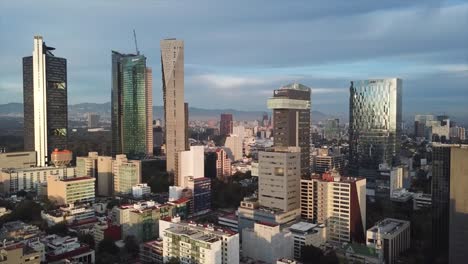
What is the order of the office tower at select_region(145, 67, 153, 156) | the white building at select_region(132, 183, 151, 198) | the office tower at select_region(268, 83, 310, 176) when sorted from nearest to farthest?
the white building at select_region(132, 183, 151, 198) < the office tower at select_region(268, 83, 310, 176) < the office tower at select_region(145, 67, 153, 156)

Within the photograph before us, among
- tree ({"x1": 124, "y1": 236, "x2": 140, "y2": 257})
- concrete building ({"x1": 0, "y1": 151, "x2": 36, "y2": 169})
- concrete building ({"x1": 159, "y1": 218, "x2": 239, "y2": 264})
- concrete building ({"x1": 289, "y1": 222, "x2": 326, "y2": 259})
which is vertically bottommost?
tree ({"x1": 124, "y1": 236, "x2": 140, "y2": 257})

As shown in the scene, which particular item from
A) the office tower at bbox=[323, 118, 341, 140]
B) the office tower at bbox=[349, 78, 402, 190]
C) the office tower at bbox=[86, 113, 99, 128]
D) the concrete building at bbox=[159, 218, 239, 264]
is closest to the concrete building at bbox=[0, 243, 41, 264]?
the concrete building at bbox=[159, 218, 239, 264]

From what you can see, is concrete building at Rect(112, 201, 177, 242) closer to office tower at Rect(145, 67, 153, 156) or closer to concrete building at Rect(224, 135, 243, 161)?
A: office tower at Rect(145, 67, 153, 156)

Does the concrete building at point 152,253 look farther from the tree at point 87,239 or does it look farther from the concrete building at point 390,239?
the concrete building at point 390,239

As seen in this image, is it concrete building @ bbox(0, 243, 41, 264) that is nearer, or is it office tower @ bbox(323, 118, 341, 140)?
concrete building @ bbox(0, 243, 41, 264)

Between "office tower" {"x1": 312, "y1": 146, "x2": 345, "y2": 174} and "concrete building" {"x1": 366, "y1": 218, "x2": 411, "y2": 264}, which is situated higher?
"office tower" {"x1": 312, "y1": 146, "x2": 345, "y2": 174}

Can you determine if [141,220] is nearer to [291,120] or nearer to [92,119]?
[291,120]

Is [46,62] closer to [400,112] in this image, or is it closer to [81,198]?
[81,198]

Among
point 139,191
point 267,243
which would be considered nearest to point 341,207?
point 267,243
